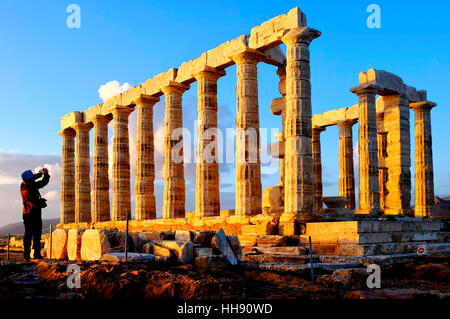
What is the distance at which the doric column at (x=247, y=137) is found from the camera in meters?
22.8

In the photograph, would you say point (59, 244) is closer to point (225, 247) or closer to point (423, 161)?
point (225, 247)

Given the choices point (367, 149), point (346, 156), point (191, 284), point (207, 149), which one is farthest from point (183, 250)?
point (346, 156)

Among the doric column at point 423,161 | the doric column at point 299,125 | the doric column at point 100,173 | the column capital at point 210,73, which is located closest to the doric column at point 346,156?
the doric column at point 423,161

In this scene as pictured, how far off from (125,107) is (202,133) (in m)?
9.41

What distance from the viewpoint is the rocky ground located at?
8359mm

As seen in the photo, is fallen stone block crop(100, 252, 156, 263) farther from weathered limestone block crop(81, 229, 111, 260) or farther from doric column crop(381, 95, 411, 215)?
doric column crop(381, 95, 411, 215)

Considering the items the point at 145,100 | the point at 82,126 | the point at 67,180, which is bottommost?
the point at 67,180

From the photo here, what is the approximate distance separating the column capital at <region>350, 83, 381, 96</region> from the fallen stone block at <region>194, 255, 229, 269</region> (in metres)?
18.5

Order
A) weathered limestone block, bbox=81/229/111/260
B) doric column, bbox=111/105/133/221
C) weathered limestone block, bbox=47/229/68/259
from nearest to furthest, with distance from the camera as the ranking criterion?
weathered limestone block, bbox=81/229/111/260 → weathered limestone block, bbox=47/229/68/259 → doric column, bbox=111/105/133/221

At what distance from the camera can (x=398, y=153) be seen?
95.2 feet

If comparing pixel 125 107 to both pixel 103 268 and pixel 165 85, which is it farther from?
pixel 103 268

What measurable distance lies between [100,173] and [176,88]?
9.74m

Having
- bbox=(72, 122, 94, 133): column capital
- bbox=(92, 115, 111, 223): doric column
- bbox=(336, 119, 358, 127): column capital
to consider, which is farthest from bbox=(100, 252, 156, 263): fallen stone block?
bbox=(72, 122, 94, 133): column capital
